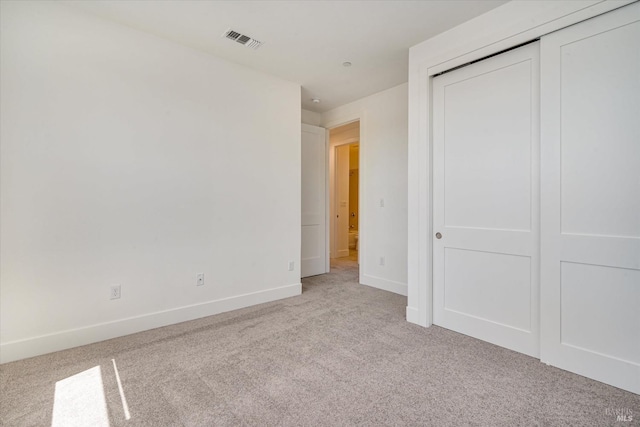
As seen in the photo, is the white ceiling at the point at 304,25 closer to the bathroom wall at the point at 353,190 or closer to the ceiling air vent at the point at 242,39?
the ceiling air vent at the point at 242,39

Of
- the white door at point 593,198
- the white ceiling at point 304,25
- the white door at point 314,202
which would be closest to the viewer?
the white door at point 593,198

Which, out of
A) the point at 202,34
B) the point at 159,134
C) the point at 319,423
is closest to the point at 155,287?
the point at 159,134

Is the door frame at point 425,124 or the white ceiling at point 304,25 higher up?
the white ceiling at point 304,25

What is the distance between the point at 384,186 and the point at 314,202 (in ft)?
4.09

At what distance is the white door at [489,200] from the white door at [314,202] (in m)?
2.32

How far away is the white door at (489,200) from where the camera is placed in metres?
2.23

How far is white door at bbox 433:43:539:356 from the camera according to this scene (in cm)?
223

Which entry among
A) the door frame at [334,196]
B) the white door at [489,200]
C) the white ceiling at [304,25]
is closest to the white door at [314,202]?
the door frame at [334,196]

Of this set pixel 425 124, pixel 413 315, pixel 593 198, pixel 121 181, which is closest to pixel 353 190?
pixel 425 124

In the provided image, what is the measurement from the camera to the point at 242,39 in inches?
108

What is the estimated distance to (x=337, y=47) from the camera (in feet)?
9.49

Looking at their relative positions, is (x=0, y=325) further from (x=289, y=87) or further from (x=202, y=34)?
(x=289, y=87)

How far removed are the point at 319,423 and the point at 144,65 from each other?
315cm

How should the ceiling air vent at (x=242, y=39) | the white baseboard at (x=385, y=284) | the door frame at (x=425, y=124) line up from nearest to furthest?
1. the door frame at (x=425, y=124)
2. the ceiling air vent at (x=242, y=39)
3. the white baseboard at (x=385, y=284)
